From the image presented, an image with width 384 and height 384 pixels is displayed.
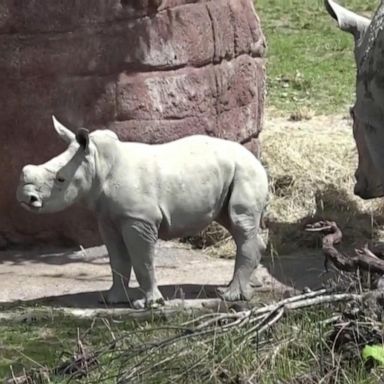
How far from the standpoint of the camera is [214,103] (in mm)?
8789

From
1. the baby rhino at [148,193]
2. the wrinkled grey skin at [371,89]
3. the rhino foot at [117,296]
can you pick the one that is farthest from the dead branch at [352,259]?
the rhino foot at [117,296]

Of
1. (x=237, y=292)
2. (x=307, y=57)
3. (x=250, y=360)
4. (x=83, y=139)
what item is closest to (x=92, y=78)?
(x=83, y=139)

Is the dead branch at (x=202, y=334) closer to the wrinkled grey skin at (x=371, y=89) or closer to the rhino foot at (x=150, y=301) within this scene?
the rhino foot at (x=150, y=301)

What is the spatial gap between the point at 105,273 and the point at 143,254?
126 cm

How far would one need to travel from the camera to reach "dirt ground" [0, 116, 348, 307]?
7387 mm

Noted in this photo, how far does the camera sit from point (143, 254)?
22.2ft

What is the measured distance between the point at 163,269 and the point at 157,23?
1654 mm

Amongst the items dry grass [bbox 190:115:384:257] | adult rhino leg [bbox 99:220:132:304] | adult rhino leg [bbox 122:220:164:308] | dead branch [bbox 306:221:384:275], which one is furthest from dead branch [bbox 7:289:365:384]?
dry grass [bbox 190:115:384:257]

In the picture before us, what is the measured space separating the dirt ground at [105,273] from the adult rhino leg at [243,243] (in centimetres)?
18

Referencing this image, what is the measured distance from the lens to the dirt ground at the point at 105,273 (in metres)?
7.39

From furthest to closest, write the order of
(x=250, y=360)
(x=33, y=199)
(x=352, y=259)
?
(x=33, y=199)
(x=352, y=259)
(x=250, y=360)

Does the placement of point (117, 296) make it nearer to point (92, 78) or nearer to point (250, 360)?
point (92, 78)

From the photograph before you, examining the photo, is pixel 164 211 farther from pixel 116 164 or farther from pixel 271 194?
pixel 271 194

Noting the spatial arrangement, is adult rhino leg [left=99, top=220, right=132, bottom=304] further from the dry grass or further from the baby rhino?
the dry grass
